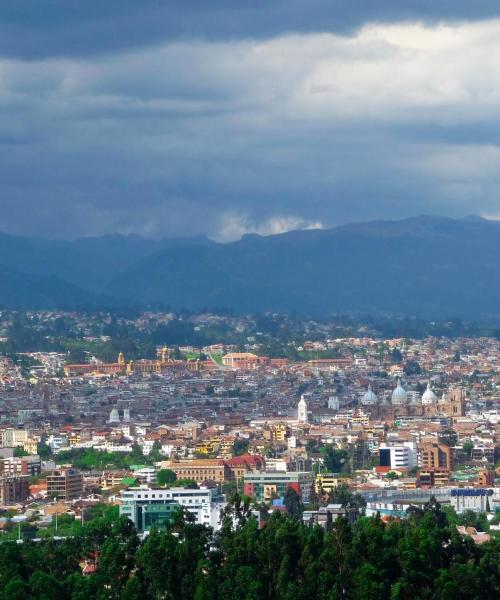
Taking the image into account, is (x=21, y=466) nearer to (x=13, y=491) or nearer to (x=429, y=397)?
(x=13, y=491)

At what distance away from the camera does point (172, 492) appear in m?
66.4

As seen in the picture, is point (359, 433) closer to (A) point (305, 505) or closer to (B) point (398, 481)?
(B) point (398, 481)

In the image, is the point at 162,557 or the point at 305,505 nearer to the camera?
the point at 162,557

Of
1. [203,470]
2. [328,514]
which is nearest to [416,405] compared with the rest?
[203,470]

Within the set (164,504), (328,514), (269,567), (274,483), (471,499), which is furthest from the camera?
(274,483)

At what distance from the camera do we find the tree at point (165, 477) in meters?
77.0

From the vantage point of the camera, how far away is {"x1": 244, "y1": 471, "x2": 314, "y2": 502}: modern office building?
2968 inches

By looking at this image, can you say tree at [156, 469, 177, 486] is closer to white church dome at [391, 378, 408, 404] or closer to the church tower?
the church tower

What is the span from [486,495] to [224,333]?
373 ft

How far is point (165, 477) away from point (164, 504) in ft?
40.4

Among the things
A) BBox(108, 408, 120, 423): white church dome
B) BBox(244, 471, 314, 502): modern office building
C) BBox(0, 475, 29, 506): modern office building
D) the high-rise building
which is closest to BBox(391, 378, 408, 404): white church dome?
BBox(108, 408, 120, 423): white church dome

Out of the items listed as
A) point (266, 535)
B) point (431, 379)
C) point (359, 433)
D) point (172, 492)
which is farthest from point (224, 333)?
point (266, 535)

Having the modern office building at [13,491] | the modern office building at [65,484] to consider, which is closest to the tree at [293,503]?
the modern office building at [65,484]

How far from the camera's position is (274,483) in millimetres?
77125
